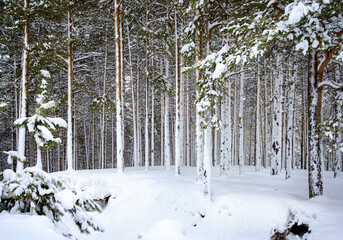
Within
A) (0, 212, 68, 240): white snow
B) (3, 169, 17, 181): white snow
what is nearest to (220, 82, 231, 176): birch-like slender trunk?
(3, 169, 17, 181): white snow

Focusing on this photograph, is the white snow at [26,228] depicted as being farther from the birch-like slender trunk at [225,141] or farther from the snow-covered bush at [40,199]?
the birch-like slender trunk at [225,141]

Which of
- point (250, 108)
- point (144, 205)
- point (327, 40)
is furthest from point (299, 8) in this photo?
point (250, 108)

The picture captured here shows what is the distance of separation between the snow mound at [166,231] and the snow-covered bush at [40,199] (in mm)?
3618

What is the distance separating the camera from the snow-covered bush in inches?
98.3

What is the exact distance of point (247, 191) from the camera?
29.0ft

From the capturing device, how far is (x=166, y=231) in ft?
21.1

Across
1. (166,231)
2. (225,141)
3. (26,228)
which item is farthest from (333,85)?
(26,228)

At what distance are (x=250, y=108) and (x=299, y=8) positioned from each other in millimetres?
25217

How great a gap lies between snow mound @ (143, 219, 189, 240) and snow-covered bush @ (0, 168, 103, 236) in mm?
3618

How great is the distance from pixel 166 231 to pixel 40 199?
4675 millimetres

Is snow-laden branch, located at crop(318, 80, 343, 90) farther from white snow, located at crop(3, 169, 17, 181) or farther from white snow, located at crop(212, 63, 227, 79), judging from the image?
white snow, located at crop(3, 169, 17, 181)

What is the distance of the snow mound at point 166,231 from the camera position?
620 centimetres

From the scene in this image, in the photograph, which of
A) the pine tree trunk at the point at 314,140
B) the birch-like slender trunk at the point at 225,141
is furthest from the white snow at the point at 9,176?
the birch-like slender trunk at the point at 225,141

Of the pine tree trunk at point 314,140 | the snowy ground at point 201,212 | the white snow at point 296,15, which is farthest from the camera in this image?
the pine tree trunk at point 314,140
